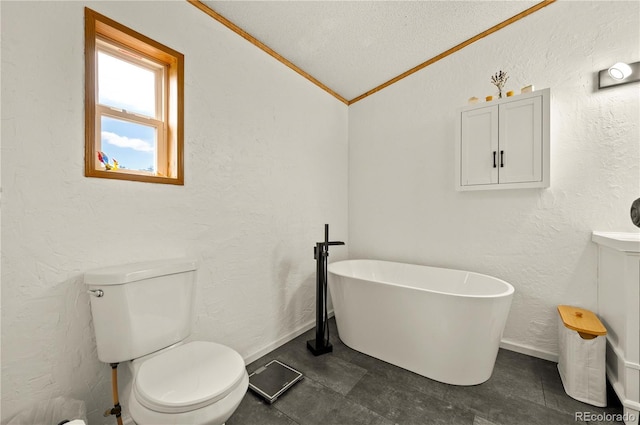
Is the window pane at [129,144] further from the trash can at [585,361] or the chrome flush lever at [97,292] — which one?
the trash can at [585,361]

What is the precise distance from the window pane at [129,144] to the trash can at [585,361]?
2816mm

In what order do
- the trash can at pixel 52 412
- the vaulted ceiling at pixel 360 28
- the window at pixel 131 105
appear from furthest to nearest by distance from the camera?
the vaulted ceiling at pixel 360 28 → the window at pixel 131 105 → the trash can at pixel 52 412

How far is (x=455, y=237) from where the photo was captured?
8.20ft

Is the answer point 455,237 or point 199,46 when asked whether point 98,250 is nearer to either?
point 199,46

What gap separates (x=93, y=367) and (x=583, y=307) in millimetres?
3145

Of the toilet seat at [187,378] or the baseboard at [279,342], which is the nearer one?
the toilet seat at [187,378]

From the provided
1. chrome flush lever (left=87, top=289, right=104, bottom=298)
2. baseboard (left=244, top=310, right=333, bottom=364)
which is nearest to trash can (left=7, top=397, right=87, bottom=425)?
chrome flush lever (left=87, top=289, right=104, bottom=298)

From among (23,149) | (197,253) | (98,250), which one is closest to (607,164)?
(197,253)

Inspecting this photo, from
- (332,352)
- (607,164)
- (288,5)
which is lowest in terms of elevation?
(332,352)

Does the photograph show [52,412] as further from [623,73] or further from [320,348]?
[623,73]

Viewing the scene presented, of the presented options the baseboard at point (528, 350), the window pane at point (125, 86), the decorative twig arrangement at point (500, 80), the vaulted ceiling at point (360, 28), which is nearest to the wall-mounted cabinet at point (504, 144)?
the decorative twig arrangement at point (500, 80)

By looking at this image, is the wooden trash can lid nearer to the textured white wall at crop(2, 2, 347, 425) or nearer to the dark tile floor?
the dark tile floor

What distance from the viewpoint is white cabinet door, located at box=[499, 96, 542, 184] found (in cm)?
200

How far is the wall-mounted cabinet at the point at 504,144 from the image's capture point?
78.2 inches
